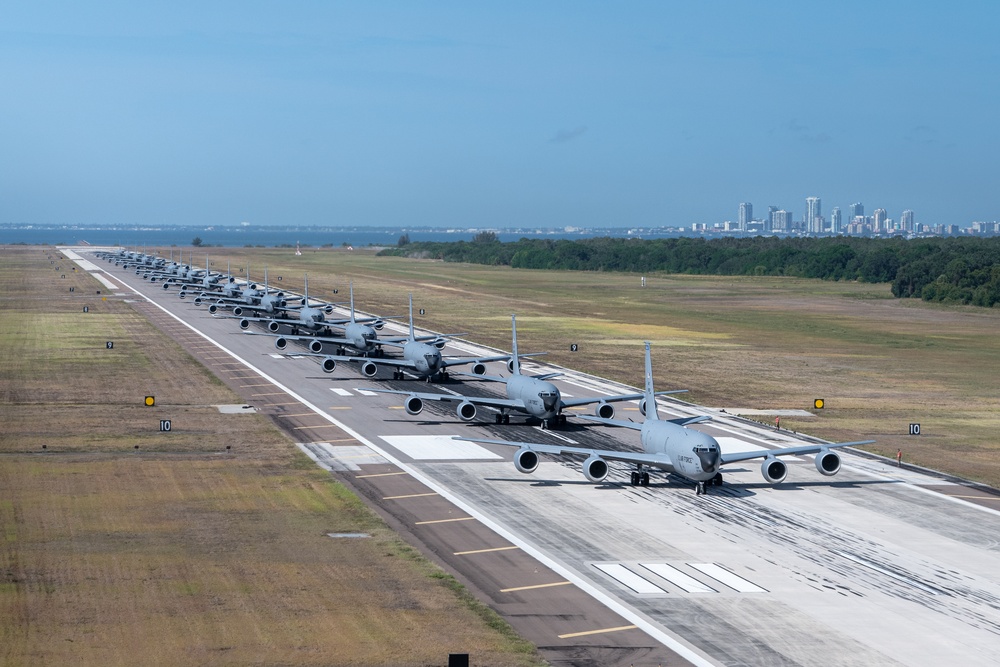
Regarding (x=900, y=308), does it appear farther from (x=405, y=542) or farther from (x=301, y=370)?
(x=405, y=542)

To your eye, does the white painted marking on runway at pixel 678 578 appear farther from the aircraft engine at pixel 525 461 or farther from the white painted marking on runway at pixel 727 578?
the aircraft engine at pixel 525 461

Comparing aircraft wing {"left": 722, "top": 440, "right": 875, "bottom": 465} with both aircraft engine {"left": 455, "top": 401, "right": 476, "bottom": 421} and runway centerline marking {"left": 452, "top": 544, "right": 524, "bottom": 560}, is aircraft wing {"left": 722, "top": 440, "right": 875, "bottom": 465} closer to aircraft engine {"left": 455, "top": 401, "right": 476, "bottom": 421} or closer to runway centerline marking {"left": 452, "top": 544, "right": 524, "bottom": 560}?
runway centerline marking {"left": 452, "top": 544, "right": 524, "bottom": 560}

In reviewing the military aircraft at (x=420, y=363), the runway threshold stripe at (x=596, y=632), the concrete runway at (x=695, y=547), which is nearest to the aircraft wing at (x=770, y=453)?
the concrete runway at (x=695, y=547)

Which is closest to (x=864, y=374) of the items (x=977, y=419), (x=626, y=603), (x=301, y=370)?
(x=977, y=419)

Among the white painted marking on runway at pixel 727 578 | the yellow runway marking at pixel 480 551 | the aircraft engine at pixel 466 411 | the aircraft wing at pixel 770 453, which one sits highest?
the aircraft wing at pixel 770 453

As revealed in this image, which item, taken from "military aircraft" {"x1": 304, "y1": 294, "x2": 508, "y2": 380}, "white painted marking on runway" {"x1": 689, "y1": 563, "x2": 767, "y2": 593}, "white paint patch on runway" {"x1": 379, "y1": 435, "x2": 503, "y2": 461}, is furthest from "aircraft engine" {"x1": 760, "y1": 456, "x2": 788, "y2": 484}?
"military aircraft" {"x1": 304, "y1": 294, "x2": 508, "y2": 380}

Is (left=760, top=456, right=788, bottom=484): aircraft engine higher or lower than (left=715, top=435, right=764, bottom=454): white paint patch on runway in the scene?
higher

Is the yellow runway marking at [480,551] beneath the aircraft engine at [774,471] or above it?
beneath

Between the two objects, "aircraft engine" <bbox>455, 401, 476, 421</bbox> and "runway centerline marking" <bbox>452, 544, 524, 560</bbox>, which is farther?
"aircraft engine" <bbox>455, 401, 476, 421</bbox>
